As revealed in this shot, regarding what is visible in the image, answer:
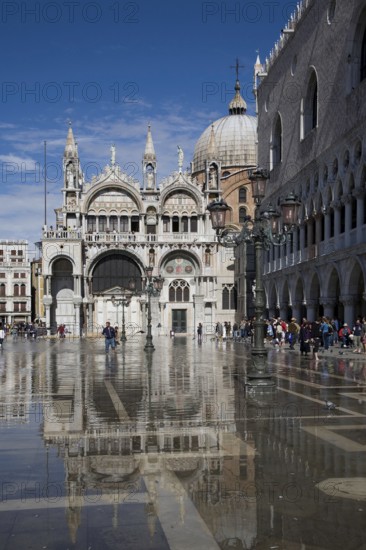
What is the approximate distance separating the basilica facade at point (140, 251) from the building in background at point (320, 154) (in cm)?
1258

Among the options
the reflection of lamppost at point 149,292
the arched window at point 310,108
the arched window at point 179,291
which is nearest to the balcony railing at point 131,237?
the arched window at point 179,291

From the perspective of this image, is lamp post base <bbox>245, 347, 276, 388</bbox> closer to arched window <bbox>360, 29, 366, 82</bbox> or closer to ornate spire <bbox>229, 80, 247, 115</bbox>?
arched window <bbox>360, 29, 366, 82</bbox>

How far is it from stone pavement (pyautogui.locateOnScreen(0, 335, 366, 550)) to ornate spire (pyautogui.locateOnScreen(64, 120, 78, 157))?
47638mm

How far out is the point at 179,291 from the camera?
61156 millimetres

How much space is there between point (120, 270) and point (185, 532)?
55854 millimetres

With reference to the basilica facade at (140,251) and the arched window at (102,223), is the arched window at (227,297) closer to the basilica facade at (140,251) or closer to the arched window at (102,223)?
the basilica facade at (140,251)

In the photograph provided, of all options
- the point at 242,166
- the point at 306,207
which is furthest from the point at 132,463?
the point at 242,166

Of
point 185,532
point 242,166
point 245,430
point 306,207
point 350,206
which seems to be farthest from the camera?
point 242,166

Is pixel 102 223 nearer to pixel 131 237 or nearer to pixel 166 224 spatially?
pixel 131 237

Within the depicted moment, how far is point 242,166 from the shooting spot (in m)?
72.1

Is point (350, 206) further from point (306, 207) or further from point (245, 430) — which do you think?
point (245, 430)

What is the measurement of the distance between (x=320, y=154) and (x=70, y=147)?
30771mm

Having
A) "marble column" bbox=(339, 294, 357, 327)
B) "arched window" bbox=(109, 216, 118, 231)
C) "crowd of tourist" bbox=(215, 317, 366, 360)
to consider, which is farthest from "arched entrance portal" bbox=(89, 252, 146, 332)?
"marble column" bbox=(339, 294, 357, 327)

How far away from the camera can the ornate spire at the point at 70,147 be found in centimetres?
6059
